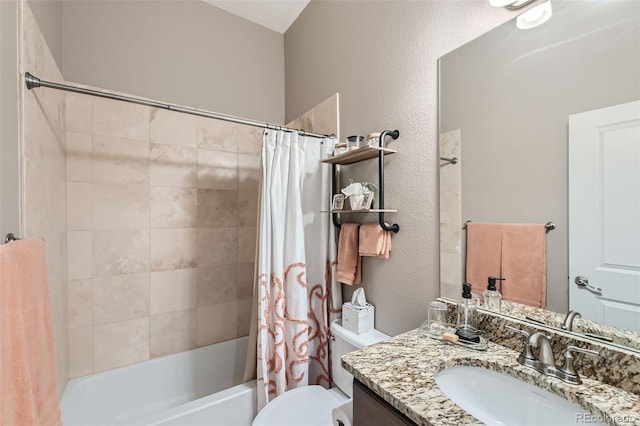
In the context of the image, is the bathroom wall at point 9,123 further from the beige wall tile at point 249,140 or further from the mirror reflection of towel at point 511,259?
the mirror reflection of towel at point 511,259

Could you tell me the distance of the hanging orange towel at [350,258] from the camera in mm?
1469

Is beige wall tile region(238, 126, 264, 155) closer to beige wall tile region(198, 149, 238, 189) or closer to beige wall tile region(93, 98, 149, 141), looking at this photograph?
beige wall tile region(198, 149, 238, 189)

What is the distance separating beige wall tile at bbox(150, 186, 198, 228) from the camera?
5.90ft

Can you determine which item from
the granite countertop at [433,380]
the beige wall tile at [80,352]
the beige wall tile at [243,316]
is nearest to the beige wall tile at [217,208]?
the beige wall tile at [243,316]

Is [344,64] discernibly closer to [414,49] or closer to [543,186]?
[414,49]

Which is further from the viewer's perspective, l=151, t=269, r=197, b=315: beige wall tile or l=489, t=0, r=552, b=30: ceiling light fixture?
l=151, t=269, r=197, b=315: beige wall tile

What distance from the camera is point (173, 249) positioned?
1854 millimetres

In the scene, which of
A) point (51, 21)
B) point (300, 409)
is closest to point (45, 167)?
point (51, 21)

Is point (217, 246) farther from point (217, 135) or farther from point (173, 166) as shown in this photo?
point (217, 135)

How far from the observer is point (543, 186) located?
2.73 feet

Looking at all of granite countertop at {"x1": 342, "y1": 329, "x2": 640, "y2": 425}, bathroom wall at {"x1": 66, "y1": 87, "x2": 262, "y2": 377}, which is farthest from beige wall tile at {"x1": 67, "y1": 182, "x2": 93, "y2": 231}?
granite countertop at {"x1": 342, "y1": 329, "x2": 640, "y2": 425}

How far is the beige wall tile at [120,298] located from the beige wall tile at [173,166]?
639 mm

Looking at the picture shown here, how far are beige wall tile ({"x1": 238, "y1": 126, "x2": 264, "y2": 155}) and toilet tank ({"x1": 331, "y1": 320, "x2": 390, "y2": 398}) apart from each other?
55.6 inches

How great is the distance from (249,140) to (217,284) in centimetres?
112
